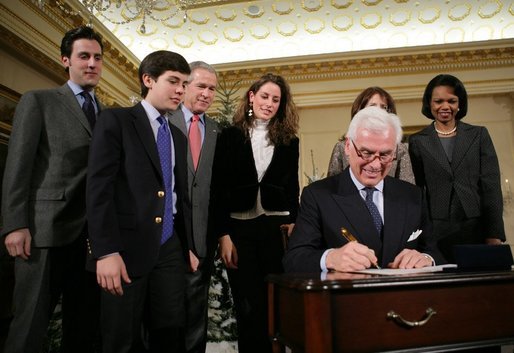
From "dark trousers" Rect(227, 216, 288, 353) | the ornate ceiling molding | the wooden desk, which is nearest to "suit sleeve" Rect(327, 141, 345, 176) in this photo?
"dark trousers" Rect(227, 216, 288, 353)

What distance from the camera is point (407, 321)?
1077 mm

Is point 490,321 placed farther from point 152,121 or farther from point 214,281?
point 214,281

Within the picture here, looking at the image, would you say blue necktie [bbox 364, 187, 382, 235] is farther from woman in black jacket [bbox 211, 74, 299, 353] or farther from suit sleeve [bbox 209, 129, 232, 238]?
suit sleeve [bbox 209, 129, 232, 238]

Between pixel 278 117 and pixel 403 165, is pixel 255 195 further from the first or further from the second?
pixel 403 165

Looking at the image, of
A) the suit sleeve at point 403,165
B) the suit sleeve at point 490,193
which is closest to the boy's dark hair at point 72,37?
the suit sleeve at point 403,165

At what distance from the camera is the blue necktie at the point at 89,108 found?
2.39 meters

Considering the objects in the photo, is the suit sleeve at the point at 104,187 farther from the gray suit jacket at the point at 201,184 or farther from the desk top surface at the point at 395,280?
the desk top surface at the point at 395,280

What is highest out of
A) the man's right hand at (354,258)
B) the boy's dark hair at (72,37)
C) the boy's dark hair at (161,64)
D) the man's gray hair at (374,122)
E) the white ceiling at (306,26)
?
the white ceiling at (306,26)

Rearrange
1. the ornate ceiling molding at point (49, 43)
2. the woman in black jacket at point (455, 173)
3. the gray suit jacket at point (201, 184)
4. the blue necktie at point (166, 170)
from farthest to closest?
Result: the ornate ceiling molding at point (49, 43), the woman in black jacket at point (455, 173), the gray suit jacket at point (201, 184), the blue necktie at point (166, 170)

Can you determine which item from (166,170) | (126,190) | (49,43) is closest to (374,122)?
(166,170)

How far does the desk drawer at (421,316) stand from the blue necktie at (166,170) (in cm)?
108

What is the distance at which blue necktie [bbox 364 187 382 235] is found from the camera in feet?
5.32

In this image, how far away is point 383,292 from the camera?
3.53ft

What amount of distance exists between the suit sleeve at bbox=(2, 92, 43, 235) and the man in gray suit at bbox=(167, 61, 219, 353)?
Answer: 769 mm
